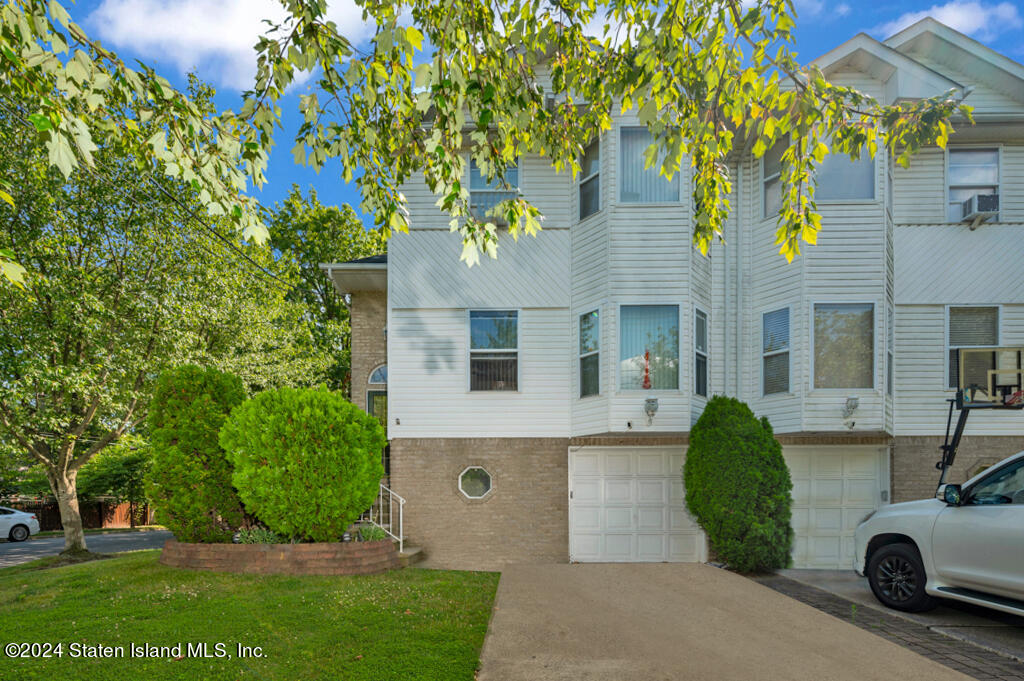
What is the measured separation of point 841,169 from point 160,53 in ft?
43.1

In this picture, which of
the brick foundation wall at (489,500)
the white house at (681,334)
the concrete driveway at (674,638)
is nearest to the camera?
the concrete driveway at (674,638)

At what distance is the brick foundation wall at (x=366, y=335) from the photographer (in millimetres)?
13180

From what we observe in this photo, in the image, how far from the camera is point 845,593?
7.50m

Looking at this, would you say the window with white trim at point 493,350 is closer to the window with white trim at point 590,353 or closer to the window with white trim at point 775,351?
the window with white trim at point 590,353

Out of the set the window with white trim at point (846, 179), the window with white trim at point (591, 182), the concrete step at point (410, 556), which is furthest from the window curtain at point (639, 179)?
the concrete step at point (410, 556)

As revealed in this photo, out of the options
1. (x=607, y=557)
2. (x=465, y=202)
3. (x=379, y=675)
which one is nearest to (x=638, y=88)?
(x=465, y=202)

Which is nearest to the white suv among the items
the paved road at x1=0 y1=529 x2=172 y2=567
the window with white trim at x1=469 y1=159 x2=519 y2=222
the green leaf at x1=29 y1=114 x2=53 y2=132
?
the green leaf at x1=29 y1=114 x2=53 y2=132

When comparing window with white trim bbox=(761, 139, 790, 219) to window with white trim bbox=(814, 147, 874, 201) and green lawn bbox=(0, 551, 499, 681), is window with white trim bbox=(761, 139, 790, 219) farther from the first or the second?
green lawn bbox=(0, 551, 499, 681)

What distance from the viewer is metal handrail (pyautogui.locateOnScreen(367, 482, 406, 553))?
10391 mm

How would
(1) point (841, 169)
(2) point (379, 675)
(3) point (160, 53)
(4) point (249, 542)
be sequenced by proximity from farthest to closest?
(3) point (160, 53), (1) point (841, 169), (4) point (249, 542), (2) point (379, 675)

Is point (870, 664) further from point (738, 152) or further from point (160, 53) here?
point (160, 53)

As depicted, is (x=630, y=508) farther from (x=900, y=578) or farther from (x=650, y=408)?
(x=900, y=578)

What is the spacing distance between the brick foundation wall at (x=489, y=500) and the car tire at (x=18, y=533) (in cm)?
1865

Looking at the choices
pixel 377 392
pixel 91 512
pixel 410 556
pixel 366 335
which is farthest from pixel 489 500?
pixel 91 512
